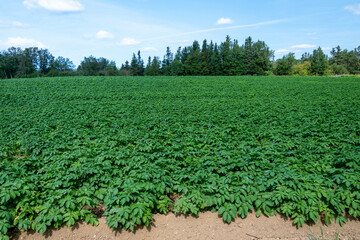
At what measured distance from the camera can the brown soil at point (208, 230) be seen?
181 inches

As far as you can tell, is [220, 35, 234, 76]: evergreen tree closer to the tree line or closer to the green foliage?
the tree line

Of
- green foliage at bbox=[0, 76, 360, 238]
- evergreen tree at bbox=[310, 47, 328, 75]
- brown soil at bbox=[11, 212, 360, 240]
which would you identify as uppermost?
evergreen tree at bbox=[310, 47, 328, 75]

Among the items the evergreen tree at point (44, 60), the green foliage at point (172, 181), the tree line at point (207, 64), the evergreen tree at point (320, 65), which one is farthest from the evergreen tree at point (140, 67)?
the green foliage at point (172, 181)

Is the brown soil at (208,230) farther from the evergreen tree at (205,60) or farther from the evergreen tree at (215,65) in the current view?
the evergreen tree at (215,65)

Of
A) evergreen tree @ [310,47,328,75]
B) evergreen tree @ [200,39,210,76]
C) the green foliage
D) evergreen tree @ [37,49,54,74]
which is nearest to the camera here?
the green foliage

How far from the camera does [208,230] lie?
15.5 feet

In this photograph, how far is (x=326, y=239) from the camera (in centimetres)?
458

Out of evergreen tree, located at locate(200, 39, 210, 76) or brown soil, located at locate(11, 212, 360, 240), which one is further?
evergreen tree, located at locate(200, 39, 210, 76)

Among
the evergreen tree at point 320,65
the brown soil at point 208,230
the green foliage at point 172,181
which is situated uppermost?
the evergreen tree at point 320,65

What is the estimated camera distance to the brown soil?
4594mm

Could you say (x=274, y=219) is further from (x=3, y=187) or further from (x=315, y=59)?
(x=315, y=59)

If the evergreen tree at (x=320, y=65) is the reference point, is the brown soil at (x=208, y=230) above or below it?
below

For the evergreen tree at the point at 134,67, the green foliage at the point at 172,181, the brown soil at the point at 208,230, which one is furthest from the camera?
the evergreen tree at the point at 134,67

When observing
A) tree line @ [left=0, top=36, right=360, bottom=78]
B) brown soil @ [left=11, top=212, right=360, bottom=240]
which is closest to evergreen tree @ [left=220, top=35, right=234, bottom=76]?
tree line @ [left=0, top=36, right=360, bottom=78]
